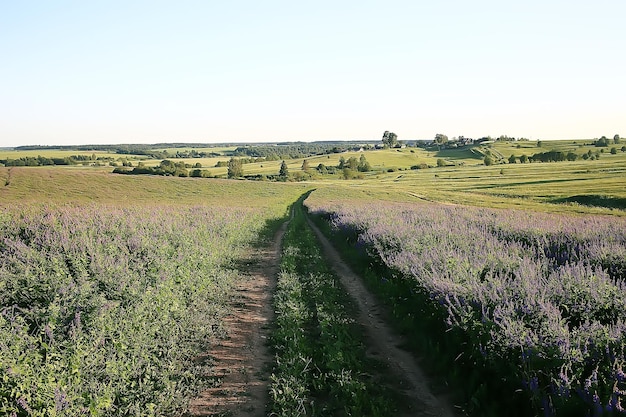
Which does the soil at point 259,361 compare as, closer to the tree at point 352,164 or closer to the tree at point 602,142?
the tree at point 352,164

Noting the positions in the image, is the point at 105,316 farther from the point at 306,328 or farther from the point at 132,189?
the point at 132,189

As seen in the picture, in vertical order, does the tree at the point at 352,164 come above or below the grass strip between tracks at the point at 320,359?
above

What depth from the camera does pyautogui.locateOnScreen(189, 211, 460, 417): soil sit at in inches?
255

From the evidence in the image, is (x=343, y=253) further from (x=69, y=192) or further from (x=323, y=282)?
(x=69, y=192)

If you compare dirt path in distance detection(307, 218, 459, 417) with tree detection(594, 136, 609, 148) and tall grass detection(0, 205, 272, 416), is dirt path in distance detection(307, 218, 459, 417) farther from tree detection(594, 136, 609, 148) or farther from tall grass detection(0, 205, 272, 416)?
tree detection(594, 136, 609, 148)

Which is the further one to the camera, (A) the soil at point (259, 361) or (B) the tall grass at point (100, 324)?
(A) the soil at point (259, 361)

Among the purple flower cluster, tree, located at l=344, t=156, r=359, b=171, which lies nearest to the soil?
the purple flower cluster

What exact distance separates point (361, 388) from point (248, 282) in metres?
8.36

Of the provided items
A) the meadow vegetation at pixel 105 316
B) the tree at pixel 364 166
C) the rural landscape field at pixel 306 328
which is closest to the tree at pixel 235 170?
the tree at pixel 364 166

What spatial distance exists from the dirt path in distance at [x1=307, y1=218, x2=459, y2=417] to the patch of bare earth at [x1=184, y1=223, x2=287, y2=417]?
7.65 feet

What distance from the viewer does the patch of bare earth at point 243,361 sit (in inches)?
255

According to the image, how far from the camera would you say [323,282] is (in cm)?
1352

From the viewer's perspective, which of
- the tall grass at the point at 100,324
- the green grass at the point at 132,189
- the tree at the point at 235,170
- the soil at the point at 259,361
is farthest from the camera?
the tree at the point at 235,170

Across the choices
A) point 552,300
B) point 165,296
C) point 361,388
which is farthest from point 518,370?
point 165,296
